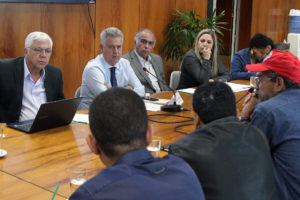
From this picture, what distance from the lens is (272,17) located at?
1028 centimetres

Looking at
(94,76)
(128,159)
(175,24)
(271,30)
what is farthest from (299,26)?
(128,159)

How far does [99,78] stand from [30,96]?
0.68 metres

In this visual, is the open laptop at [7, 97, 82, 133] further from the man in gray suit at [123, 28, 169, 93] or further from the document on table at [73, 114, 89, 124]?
the man in gray suit at [123, 28, 169, 93]

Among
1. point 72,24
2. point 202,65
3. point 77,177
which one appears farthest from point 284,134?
point 72,24

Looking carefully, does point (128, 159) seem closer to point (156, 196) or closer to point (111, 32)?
point (156, 196)

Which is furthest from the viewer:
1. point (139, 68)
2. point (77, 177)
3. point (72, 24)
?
point (72, 24)

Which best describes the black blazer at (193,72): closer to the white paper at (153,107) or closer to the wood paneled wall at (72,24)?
the white paper at (153,107)

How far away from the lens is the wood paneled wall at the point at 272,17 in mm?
9992

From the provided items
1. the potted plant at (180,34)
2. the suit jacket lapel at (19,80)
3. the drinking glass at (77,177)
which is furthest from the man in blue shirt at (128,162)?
the potted plant at (180,34)

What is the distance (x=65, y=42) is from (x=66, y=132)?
9.32 ft

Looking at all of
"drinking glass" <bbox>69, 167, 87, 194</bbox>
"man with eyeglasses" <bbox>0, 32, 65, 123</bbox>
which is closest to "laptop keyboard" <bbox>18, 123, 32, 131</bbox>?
"man with eyeglasses" <bbox>0, 32, 65, 123</bbox>

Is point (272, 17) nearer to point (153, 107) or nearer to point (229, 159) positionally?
point (153, 107)

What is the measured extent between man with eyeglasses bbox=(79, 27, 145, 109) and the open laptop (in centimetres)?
95

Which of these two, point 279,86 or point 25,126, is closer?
point 279,86
